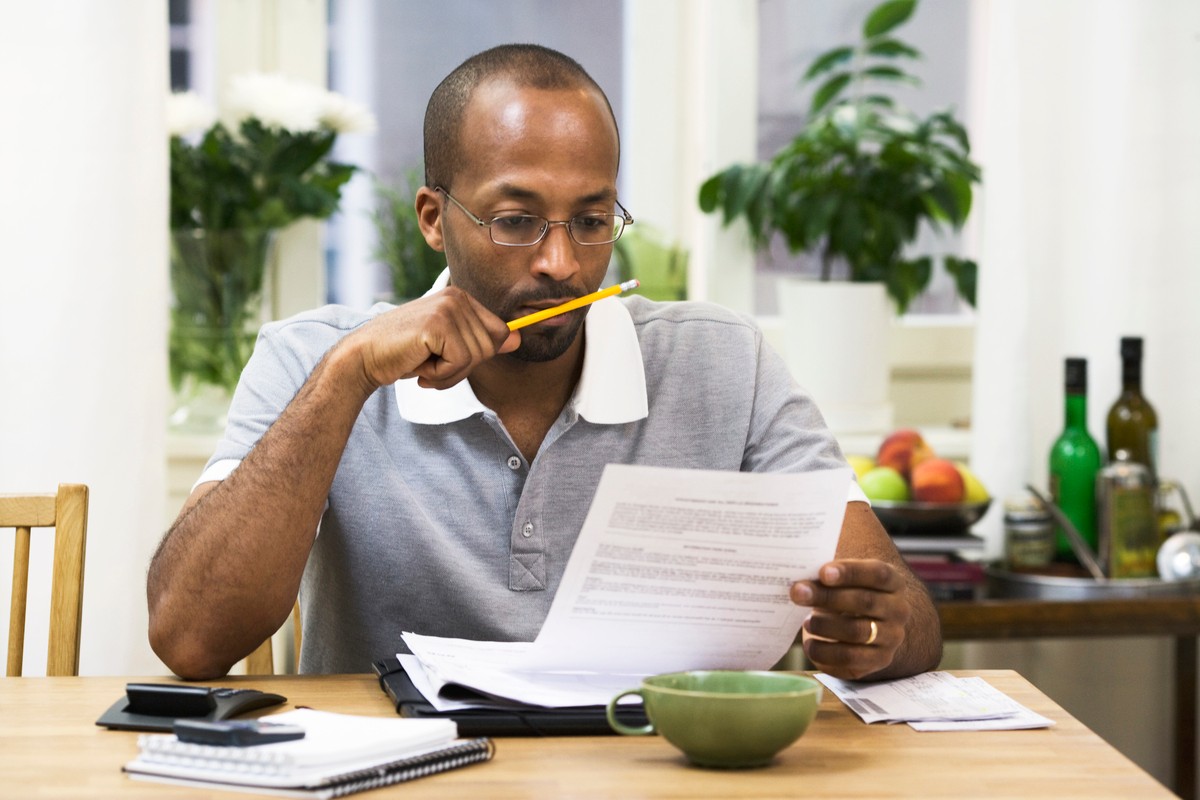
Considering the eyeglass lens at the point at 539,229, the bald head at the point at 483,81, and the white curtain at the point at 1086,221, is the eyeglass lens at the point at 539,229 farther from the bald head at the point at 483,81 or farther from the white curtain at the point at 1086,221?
the white curtain at the point at 1086,221

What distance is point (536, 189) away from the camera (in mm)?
1445

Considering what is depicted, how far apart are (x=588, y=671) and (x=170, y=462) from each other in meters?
1.61

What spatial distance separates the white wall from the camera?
83.7 inches

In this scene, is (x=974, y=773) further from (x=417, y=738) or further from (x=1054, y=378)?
(x=1054, y=378)

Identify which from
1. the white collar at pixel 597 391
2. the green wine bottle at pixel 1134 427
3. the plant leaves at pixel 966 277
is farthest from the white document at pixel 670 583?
the plant leaves at pixel 966 277

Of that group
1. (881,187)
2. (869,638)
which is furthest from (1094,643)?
(869,638)

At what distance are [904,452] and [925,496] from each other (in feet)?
0.32

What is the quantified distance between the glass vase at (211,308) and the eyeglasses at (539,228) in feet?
4.08

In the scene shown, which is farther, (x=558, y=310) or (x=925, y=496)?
(x=925, y=496)

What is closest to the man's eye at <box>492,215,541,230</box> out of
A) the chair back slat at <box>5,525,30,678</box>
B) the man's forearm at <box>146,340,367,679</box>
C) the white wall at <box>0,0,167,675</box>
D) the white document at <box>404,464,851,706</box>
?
the man's forearm at <box>146,340,367,679</box>

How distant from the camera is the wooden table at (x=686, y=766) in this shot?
0.96 metres

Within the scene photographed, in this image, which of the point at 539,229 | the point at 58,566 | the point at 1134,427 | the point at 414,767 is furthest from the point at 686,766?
the point at 1134,427

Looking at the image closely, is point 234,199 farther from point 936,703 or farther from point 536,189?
point 936,703

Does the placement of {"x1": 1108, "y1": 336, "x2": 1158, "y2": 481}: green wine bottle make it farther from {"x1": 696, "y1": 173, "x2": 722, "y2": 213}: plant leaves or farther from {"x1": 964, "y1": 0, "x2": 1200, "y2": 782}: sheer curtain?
{"x1": 696, "y1": 173, "x2": 722, "y2": 213}: plant leaves
